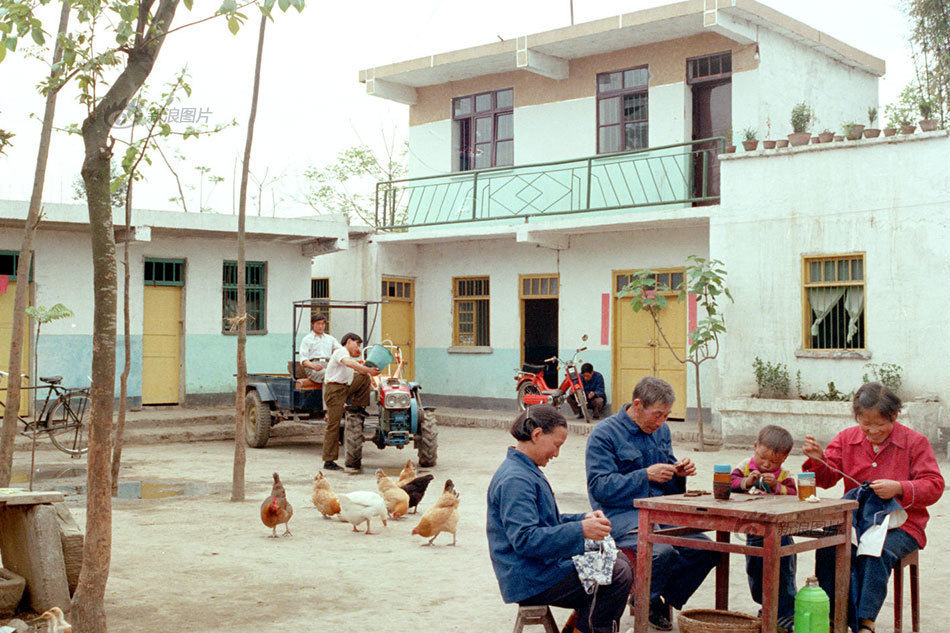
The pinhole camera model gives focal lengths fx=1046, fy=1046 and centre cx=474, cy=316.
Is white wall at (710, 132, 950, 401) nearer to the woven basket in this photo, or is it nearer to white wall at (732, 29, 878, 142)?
white wall at (732, 29, 878, 142)

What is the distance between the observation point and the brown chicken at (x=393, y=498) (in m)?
8.97

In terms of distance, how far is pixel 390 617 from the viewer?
19.1ft

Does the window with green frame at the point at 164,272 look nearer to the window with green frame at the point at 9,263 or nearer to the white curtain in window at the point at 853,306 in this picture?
the window with green frame at the point at 9,263

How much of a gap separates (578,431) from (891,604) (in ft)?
35.6

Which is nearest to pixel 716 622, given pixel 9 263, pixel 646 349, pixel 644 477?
pixel 644 477

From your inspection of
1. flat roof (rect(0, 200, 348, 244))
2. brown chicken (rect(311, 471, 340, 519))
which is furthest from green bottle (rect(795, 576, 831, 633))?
flat roof (rect(0, 200, 348, 244))

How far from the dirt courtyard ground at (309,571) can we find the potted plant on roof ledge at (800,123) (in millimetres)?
5807

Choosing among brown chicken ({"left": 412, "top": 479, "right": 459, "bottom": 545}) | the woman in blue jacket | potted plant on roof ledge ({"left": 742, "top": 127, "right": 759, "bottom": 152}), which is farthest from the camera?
potted plant on roof ledge ({"left": 742, "top": 127, "right": 759, "bottom": 152})

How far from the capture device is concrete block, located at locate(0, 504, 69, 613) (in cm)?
526

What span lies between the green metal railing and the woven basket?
1102 cm

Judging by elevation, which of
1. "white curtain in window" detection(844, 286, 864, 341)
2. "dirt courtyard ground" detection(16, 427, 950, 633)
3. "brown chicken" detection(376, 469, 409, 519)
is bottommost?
"dirt courtyard ground" detection(16, 427, 950, 633)

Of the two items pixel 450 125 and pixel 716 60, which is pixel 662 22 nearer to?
pixel 716 60

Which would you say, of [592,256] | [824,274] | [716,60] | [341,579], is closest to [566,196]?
[592,256]

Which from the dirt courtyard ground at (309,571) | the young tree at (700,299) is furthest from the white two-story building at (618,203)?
the dirt courtyard ground at (309,571)
